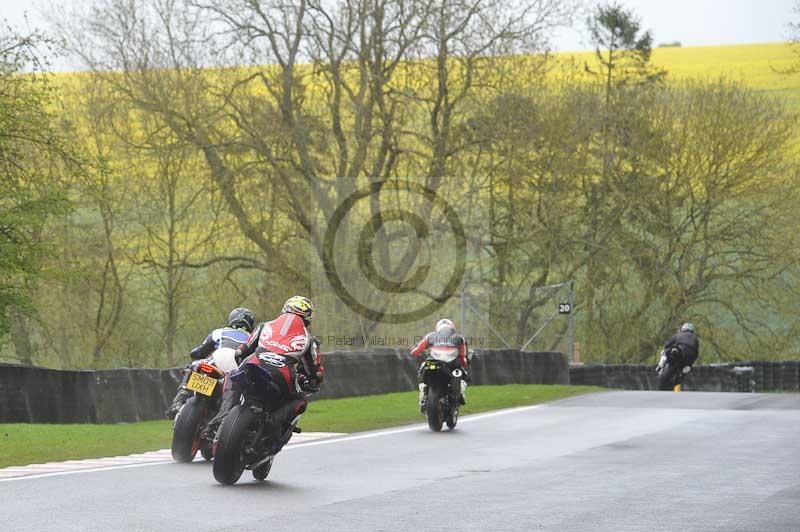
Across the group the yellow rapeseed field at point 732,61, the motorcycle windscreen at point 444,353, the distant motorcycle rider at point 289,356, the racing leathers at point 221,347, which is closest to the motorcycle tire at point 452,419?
the motorcycle windscreen at point 444,353

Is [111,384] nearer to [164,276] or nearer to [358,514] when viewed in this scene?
[358,514]

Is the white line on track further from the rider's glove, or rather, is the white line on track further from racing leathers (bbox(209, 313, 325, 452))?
the rider's glove

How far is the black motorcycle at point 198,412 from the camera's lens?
1377 centimetres

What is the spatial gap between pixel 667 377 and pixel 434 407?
54.3 feet

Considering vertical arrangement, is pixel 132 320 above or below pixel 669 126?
below

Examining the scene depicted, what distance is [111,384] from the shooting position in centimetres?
1945

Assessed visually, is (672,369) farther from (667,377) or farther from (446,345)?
(446,345)

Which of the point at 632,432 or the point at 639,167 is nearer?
the point at 632,432

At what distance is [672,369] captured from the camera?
33875mm

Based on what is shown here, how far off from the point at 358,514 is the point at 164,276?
145 feet

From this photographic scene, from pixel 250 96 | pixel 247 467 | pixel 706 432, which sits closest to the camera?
pixel 247 467

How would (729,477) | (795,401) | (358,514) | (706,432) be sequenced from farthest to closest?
(795,401) < (706,432) < (729,477) < (358,514)

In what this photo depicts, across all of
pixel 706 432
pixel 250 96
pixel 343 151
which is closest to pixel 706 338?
pixel 343 151

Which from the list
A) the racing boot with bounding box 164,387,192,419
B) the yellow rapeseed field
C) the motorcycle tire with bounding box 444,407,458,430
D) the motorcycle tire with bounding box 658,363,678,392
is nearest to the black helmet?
the racing boot with bounding box 164,387,192,419
